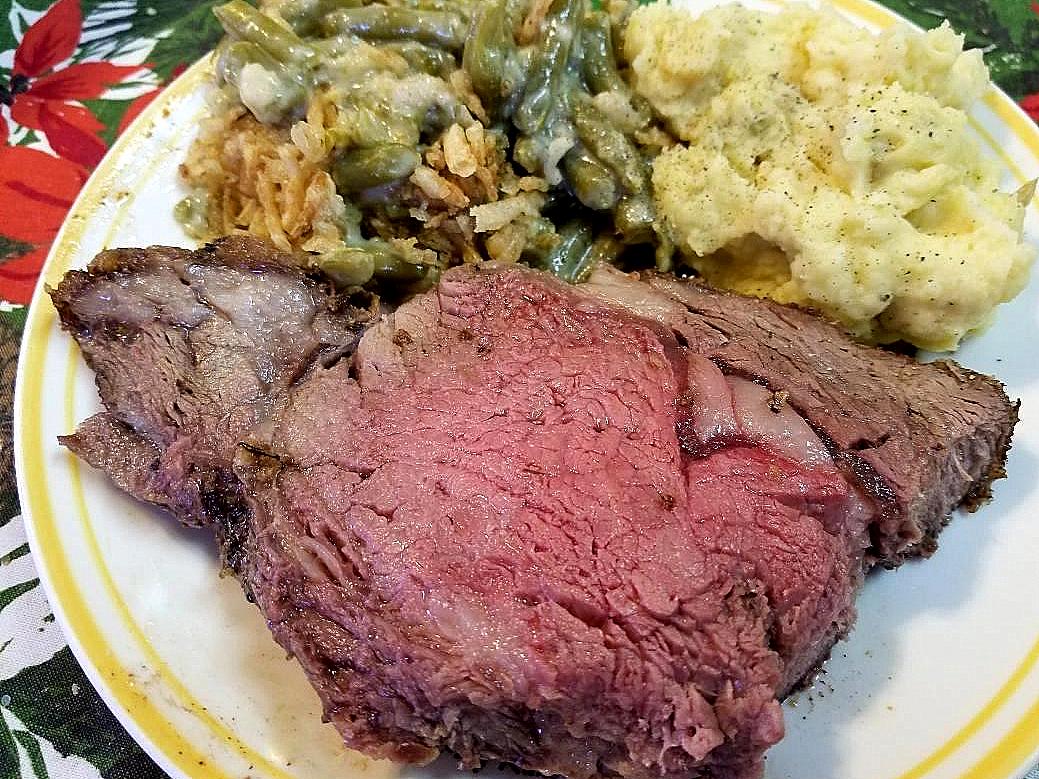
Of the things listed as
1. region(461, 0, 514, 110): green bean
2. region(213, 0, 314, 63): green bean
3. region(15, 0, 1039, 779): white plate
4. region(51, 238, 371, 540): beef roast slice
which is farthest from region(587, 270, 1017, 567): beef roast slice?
region(213, 0, 314, 63): green bean

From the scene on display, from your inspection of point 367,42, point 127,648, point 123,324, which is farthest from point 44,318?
point 367,42

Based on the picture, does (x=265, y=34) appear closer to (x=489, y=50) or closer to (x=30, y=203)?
(x=489, y=50)

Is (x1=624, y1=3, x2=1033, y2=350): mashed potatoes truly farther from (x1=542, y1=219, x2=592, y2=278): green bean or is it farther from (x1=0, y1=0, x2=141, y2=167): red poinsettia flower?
(x1=0, y1=0, x2=141, y2=167): red poinsettia flower

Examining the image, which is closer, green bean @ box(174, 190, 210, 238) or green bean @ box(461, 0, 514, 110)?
green bean @ box(461, 0, 514, 110)

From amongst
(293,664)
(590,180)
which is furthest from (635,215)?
(293,664)

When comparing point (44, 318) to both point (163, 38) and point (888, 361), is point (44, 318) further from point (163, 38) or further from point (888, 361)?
point (888, 361)
